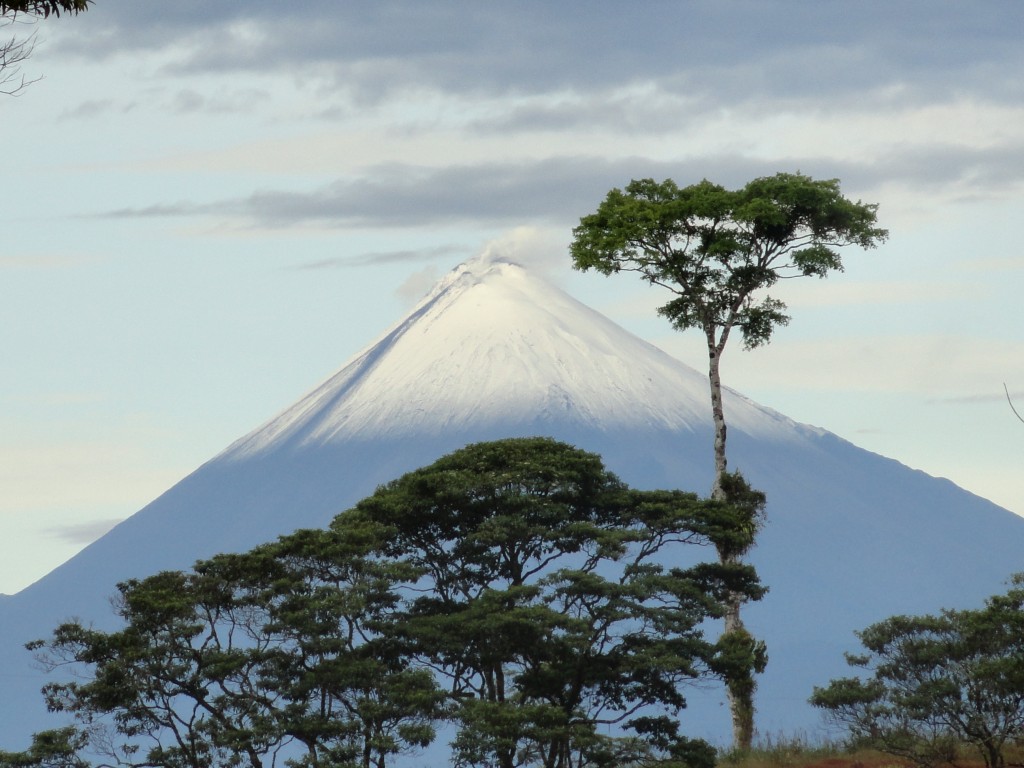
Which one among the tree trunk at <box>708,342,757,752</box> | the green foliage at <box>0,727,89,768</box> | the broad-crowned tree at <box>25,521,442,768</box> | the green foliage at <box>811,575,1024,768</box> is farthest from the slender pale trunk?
the green foliage at <box>0,727,89,768</box>

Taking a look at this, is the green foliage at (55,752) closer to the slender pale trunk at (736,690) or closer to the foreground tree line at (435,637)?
the foreground tree line at (435,637)

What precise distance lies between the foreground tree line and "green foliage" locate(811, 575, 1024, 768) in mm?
3282

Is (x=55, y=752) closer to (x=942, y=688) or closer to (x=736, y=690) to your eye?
(x=736, y=690)

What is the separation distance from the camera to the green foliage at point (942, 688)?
109 feet

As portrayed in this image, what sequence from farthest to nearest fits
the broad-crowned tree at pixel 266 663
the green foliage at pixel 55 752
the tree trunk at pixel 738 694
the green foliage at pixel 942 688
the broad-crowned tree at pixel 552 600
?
the tree trunk at pixel 738 694
the broad-crowned tree at pixel 552 600
the green foliage at pixel 55 752
the broad-crowned tree at pixel 266 663
the green foliage at pixel 942 688

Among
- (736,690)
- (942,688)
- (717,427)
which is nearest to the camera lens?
(942,688)

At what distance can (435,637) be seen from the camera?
36.2 metres

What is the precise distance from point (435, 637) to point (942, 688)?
37.4 ft

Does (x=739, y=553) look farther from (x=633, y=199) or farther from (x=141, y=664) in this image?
(x=141, y=664)

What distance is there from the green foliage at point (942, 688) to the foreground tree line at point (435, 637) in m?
3.28

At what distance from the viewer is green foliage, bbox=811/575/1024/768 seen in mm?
33094

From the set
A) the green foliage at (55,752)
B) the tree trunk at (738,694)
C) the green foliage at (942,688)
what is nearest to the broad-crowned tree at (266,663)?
the green foliage at (55,752)

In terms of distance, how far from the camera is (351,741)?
33.8 metres

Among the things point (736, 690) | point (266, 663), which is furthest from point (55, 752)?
point (736, 690)
